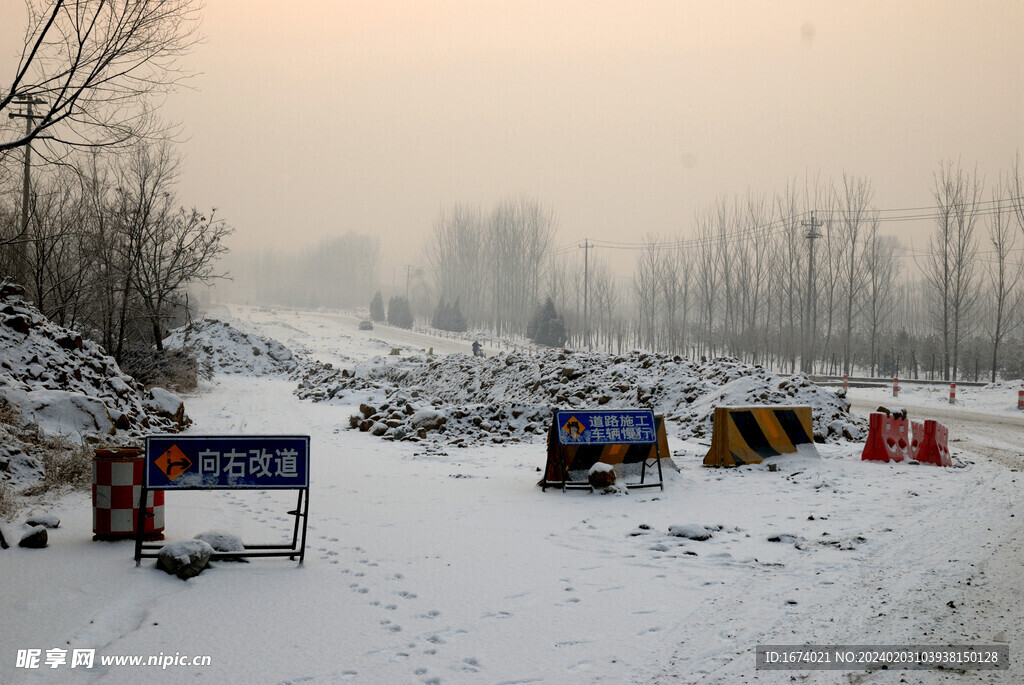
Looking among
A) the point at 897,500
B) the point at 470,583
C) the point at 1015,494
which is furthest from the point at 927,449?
the point at 470,583

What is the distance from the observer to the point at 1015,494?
9.29 metres

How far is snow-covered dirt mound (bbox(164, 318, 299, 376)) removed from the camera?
3494 centimetres

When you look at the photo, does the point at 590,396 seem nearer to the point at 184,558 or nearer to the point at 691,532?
the point at 691,532

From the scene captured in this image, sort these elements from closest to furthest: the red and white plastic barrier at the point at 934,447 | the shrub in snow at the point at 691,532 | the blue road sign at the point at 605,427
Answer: the shrub in snow at the point at 691,532, the blue road sign at the point at 605,427, the red and white plastic barrier at the point at 934,447

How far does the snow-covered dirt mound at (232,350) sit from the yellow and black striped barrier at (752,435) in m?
27.3

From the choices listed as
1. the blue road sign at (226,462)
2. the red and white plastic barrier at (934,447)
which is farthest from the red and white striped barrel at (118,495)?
the red and white plastic barrier at (934,447)

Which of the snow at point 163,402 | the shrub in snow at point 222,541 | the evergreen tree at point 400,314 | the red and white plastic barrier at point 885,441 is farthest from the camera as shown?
the evergreen tree at point 400,314

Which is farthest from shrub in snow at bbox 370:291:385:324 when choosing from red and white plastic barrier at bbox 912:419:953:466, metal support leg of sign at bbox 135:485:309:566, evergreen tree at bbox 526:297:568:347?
metal support leg of sign at bbox 135:485:309:566

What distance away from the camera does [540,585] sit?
5719 millimetres

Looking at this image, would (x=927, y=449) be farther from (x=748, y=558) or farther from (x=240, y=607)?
(x=240, y=607)

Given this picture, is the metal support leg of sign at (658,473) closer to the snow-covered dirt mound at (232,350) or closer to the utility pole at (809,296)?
the snow-covered dirt mound at (232,350)

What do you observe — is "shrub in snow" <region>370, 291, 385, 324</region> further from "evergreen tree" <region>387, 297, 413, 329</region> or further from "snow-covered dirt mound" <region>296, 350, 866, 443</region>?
"snow-covered dirt mound" <region>296, 350, 866, 443</region>

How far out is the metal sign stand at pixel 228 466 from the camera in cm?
597

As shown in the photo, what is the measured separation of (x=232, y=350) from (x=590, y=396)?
80.7ft
